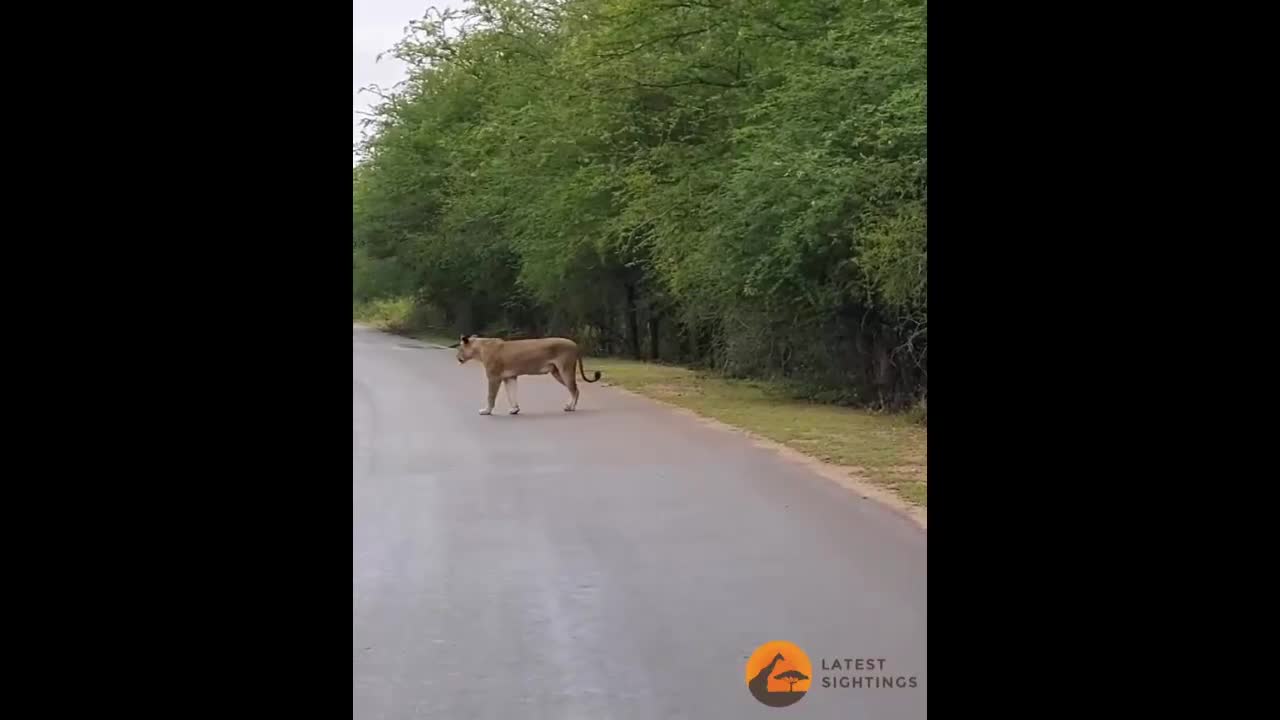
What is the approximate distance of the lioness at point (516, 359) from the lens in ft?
44.2

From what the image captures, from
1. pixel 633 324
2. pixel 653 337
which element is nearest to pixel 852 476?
pixel 653 337

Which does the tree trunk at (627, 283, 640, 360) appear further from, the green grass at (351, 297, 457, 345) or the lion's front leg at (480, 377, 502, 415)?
the lion's front leg at (480, 377, 502, 415)

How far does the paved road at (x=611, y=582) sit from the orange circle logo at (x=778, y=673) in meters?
0.05

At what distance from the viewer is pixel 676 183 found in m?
18.2

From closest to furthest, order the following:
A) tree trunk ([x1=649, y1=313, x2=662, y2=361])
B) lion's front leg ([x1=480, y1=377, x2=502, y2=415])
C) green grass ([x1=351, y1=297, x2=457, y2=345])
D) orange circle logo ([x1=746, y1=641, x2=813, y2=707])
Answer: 1. orange circle logo ([x1=746, y1=641, x2=813, y2=707])
2. lion's front leg ([x1=480, y1=377, x2=502, y2=415])
3. tree trunk ([x1=649, y1=313, x2=662, y2=361])
4. green grass ([x1=351, y1=297, x2=457, y2=345])

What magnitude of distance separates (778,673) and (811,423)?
8.74 metres

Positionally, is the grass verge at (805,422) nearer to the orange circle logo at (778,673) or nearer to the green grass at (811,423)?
the green grass at (811,423)

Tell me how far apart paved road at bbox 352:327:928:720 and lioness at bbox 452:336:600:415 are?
2.47 meters

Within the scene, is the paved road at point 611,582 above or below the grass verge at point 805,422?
below

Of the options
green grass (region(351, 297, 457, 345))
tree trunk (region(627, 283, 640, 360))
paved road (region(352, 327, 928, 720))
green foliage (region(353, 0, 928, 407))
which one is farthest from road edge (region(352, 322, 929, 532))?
green grass (region(351, 297, 457, 345))

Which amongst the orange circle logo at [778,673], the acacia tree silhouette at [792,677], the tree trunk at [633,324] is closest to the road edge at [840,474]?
the orange circle logo at [778,673]

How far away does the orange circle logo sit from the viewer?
4.36 meters

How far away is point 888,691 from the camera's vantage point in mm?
4312
